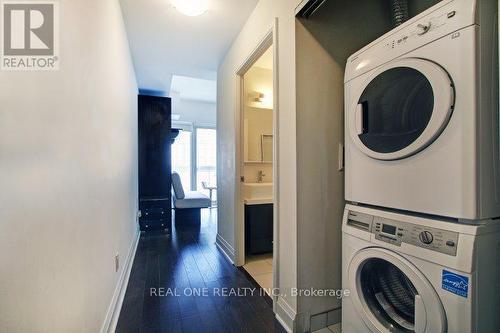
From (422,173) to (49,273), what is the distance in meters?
1.49

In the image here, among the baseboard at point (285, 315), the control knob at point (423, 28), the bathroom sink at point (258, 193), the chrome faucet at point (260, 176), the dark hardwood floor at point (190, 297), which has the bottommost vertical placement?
the dark hardwood floor at point (190, 297)

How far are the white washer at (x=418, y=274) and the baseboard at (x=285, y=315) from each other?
12.7 inches

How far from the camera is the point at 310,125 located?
1.57m

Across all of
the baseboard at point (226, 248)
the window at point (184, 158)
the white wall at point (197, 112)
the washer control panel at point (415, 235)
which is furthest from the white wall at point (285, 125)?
Result: the window at point (184, 158)

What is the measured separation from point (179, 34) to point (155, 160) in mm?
2212

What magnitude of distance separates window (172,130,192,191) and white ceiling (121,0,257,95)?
2975 millimetres

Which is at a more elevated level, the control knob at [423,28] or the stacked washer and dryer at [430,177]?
the control knob at [423,28]

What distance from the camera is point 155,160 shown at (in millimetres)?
4074

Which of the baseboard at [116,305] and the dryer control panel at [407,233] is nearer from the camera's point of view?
the dryer control panel at [407,233]

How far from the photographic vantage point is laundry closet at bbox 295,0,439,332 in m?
1.55

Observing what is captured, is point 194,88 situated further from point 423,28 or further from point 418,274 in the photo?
point 418,274

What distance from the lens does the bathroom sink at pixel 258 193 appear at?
278 centimetres

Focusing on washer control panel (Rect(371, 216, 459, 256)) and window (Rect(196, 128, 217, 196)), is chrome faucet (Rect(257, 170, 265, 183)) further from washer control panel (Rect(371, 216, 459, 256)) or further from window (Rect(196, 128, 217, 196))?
window (Rect(196, 128, 217, 196))
